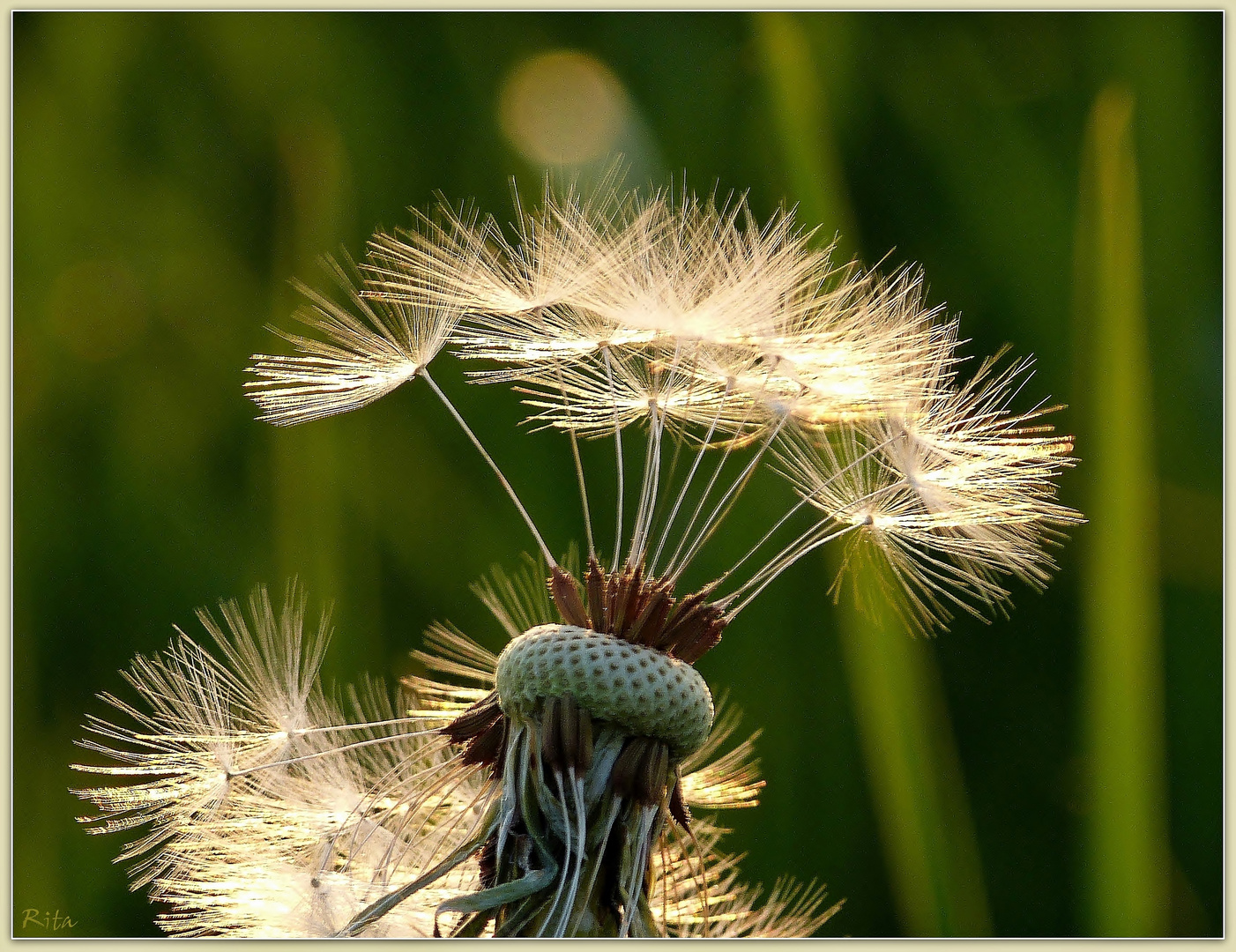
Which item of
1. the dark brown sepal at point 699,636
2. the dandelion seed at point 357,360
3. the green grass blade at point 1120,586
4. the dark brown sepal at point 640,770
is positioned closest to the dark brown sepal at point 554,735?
the dark brown sepal at point 640,770

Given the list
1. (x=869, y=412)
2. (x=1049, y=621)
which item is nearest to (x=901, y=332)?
(x=869, y=412)

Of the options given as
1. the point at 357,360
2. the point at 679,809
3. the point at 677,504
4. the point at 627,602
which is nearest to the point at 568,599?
the point at 627,602

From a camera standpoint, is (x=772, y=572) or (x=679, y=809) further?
(x=772, y=572)

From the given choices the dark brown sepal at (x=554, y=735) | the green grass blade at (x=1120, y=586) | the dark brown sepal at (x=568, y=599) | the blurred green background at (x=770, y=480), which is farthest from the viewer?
the blurred green background at (x=770, y=480)

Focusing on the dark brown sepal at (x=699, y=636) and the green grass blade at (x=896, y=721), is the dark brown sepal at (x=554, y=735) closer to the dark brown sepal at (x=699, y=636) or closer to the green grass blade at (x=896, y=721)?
the dark brown sepal at (x=699, y=636)
